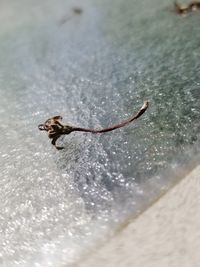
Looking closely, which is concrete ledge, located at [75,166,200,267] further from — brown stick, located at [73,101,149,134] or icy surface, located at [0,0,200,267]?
brown stick, located at [73,101,149,134]

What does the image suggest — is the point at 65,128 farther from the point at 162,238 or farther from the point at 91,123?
the point at 162,238

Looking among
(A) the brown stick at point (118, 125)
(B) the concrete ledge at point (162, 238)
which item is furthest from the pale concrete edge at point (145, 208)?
(A) the brown stick at point (118, 125)

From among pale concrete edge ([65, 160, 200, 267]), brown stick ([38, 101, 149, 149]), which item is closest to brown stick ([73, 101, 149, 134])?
brown stick ([38, 101, 149, 149])

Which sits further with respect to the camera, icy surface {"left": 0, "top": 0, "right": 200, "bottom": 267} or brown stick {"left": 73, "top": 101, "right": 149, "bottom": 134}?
brown stick {"left": 73, "top": 101, "right": 149, "bottom": 134}

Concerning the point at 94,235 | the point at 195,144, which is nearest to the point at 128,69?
the point at 195,144

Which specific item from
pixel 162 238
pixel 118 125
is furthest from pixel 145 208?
pixel 118 125
